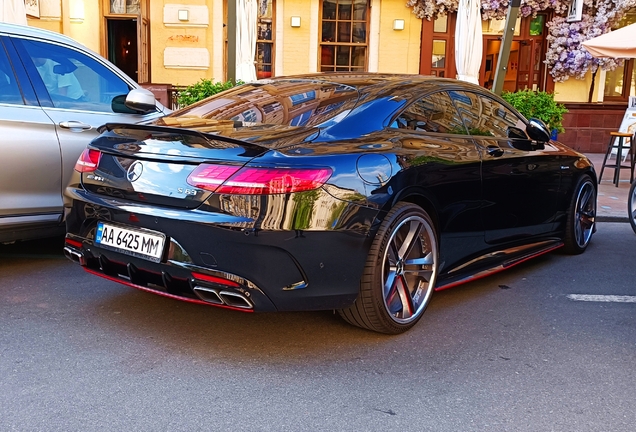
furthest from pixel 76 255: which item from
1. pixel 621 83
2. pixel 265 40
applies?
pixel 621 83

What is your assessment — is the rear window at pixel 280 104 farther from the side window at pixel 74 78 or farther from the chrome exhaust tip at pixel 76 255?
the side window at pixel 74 78

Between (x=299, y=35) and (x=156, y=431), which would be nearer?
(x=156, y=431)

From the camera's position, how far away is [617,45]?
9.95m

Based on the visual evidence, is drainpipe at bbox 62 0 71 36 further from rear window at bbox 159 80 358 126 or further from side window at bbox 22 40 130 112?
rear window at bbox 159 80 358 126

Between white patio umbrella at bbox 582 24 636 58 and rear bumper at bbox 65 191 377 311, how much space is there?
8028 millimetres

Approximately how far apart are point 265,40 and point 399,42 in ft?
9.92

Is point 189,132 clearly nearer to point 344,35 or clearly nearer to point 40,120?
point 40,120

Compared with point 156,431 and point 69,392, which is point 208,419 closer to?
point 156,431

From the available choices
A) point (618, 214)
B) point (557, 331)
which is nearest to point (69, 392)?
point (557, 331)

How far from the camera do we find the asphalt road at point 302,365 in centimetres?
281

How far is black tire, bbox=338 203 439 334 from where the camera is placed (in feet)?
11.4

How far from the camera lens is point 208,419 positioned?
9.07 ft

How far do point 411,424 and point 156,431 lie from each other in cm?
103

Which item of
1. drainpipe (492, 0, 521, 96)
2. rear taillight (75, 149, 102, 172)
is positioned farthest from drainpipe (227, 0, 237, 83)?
rear taillight (75, 149, 102, 172)
